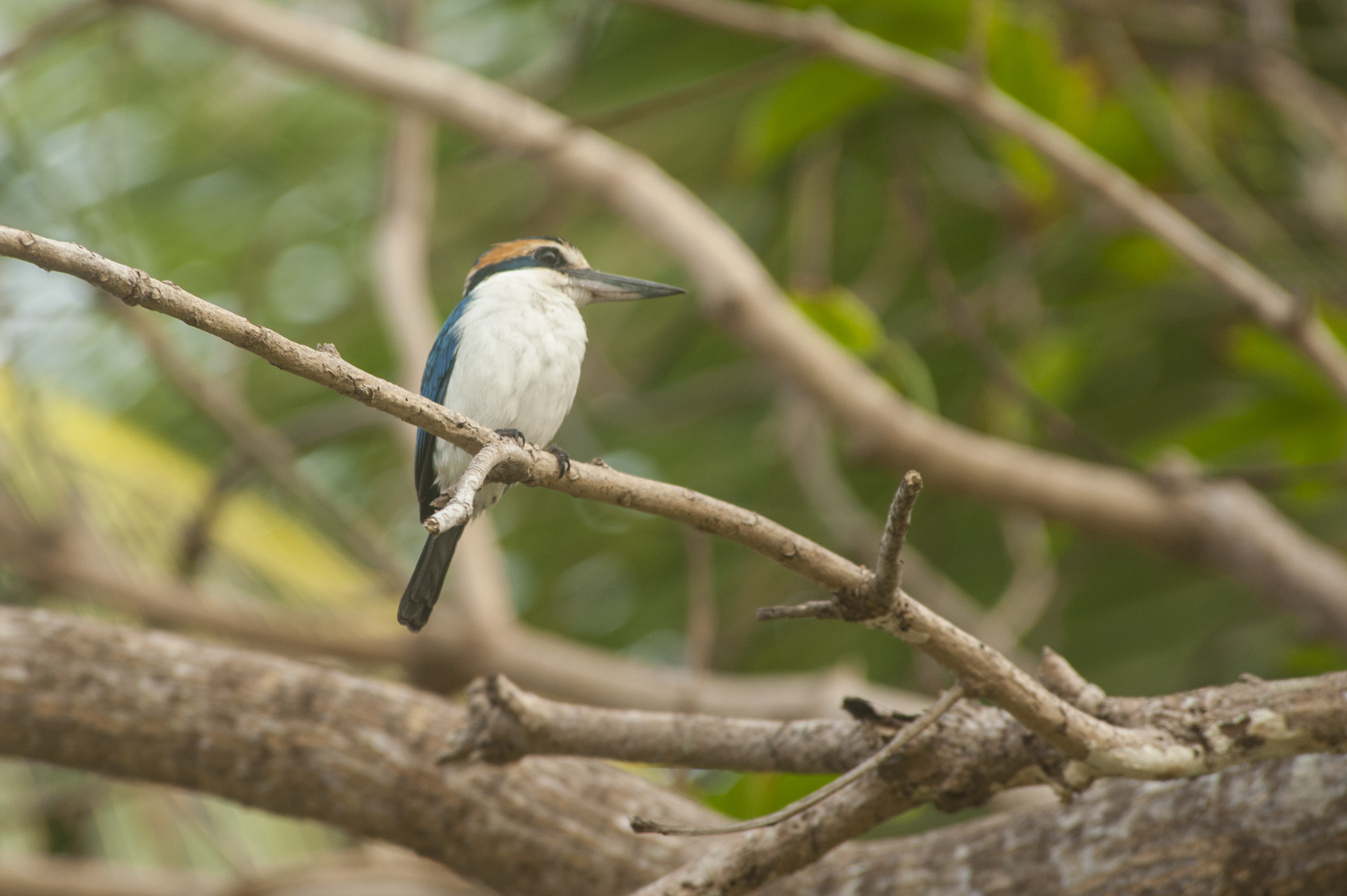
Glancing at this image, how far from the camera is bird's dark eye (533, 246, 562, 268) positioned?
111 inches

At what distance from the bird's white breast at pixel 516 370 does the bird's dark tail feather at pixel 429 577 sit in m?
0.23

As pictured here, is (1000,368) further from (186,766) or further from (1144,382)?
(186,766)

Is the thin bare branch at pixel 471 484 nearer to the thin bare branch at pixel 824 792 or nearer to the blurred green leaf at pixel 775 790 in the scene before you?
the thin bare branch at pixel 824 792

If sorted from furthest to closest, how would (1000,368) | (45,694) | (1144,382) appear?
(1144,382), (1000,368), (45,694)

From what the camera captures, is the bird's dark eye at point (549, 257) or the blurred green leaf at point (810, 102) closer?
the bird's dark eye at point (549, 257)

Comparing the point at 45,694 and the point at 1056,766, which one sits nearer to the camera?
the point at 1056,766

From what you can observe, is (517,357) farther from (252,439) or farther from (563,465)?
(252,439)

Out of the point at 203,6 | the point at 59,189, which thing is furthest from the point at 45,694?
the point at 203,6

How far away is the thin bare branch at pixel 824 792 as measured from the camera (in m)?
1.57

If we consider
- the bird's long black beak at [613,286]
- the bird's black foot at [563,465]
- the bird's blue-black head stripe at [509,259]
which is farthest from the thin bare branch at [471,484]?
the bird's blue-black head stripe at [509,259]

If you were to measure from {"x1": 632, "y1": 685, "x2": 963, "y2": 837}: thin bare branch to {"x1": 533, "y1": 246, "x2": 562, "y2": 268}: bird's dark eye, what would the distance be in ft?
4.72

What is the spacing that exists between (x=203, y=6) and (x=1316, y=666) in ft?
13.6

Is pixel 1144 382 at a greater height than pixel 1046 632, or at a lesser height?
greater

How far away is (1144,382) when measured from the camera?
5566 millimetres
